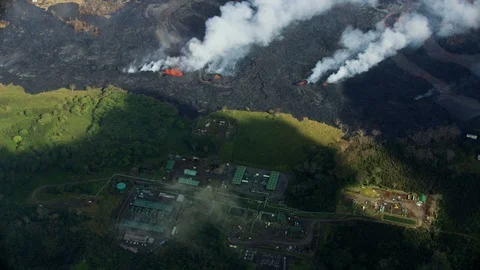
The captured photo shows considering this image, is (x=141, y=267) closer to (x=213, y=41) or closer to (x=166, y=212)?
(x=166, y=212)

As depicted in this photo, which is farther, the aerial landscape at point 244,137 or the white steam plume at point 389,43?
the white steam plume at point 389,43

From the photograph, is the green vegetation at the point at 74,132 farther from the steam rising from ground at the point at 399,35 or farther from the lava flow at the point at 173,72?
the steam rising from ground at the point at 399,35

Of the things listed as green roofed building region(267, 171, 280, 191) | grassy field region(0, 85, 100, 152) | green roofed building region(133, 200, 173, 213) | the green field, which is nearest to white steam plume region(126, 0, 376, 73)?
grassy field region(0, 85, 100, 152)

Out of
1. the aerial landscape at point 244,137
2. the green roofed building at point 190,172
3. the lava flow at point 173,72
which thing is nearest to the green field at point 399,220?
the aerial landscape at point 244,137

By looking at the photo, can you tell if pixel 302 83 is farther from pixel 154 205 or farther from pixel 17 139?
pixel 17 139

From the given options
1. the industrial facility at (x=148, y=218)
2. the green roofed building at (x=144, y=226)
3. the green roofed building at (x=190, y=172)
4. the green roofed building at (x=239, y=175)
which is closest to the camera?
the industrial facility at (x=148, y=218)

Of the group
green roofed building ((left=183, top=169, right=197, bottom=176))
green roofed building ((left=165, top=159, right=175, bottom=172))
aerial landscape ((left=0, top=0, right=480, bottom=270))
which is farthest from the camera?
green roofed building ((left=165, top=159, right=175, bottom=172))

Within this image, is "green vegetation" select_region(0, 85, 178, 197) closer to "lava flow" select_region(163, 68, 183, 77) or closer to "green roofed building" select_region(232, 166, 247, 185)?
"lava flow" select_region(163, 68, 183, 77)
